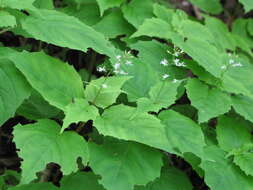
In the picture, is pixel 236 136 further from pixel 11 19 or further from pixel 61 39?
pixel 11 19

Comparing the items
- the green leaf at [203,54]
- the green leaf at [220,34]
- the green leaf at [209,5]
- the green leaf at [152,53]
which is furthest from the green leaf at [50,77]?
the green leaf at [209,5]

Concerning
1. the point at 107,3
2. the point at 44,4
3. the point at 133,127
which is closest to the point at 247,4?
the point at 107,3

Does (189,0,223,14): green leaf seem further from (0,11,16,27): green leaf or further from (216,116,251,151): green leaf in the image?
(0,11,16,27): green leaf

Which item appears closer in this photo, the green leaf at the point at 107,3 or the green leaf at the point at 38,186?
the green leaf at the point at 38,186

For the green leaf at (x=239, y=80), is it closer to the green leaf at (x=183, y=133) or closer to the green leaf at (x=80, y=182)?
the green leaf at (x=183, y=133)

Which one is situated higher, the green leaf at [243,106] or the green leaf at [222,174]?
the green leaf at [243,106]

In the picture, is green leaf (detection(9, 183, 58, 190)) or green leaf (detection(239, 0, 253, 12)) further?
green leaf (detection(239, 0, 253, 12))

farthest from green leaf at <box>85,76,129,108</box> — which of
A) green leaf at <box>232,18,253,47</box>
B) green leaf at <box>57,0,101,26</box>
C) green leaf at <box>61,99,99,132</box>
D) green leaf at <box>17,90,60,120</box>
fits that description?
green leaf at <box>232,18,253,47</box>
